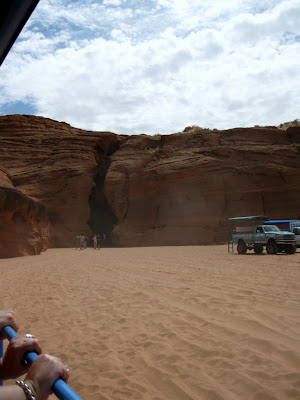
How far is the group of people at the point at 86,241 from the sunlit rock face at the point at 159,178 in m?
1.04

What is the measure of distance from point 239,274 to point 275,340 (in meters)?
5.94

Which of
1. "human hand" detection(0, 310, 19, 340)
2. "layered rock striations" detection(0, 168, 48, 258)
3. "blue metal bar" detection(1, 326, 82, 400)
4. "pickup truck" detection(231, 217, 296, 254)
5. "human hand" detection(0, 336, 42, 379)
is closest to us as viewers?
"blue metal bar" detection(1, 326, 82, 400)

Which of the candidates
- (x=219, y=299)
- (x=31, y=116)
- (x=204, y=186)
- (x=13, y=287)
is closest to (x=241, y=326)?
(x=219, y=299)

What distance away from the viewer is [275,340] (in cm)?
429

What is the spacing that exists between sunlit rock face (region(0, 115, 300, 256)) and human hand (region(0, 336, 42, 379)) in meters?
29.4

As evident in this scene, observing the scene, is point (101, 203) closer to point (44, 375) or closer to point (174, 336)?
point (174, 336)

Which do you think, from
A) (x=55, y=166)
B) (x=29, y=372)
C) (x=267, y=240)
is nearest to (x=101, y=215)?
(x=55, y=166)

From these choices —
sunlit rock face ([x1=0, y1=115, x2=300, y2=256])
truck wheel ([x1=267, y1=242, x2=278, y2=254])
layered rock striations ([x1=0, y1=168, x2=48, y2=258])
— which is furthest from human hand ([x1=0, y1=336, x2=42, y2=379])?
sunlit rock face ([x1=0, y1=115, x2=300, y2=256])

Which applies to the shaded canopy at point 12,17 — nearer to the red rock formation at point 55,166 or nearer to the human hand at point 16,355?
the human hand at point 16,355

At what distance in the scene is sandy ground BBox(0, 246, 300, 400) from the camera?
341 centimetres

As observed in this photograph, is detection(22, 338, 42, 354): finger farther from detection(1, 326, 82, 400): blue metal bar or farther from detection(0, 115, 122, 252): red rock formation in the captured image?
detection(0, 115, 122, 252): red rock formation

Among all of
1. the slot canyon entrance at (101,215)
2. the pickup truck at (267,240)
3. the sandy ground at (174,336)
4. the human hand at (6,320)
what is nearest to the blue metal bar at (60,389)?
the human hand at (6,320)

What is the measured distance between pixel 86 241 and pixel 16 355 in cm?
3253

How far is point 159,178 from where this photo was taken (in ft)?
112
